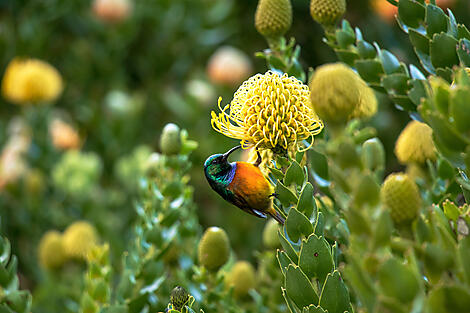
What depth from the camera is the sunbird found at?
2.36 ft

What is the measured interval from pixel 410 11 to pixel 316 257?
1.17 ft

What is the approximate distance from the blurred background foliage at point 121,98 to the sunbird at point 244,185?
3.09 ft

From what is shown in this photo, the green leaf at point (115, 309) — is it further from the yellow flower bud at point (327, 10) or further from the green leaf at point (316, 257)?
the yellow flower bud at point (327, 10)

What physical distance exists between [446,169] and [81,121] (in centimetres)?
172

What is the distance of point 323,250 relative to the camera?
2.03 feet

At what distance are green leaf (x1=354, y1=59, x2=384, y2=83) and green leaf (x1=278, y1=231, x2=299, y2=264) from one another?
29 cm

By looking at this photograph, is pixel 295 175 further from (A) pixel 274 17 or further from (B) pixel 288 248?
(A) pixel 274 17

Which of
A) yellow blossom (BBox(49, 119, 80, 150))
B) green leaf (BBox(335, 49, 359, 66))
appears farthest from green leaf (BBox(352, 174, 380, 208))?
yellow blossom (BBox(49, 119, 80, 150))

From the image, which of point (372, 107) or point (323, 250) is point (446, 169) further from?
point (323, 250)

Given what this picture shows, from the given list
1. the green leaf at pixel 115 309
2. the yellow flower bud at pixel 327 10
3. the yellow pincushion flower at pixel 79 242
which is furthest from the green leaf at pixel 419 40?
the yellow pincushion flower at pixel 79 242

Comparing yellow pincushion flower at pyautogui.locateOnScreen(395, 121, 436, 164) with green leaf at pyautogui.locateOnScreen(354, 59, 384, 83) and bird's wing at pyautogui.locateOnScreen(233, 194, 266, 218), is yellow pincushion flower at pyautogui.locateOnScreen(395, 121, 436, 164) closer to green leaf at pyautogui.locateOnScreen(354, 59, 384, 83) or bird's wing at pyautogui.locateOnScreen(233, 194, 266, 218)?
green leaf at pyautogui.locateOnScreen(354, 59, 384, 83)

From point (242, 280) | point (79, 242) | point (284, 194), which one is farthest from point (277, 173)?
point (79, 242)

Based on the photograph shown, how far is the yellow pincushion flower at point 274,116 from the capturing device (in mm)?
673

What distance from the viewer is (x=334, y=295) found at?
0.61m
